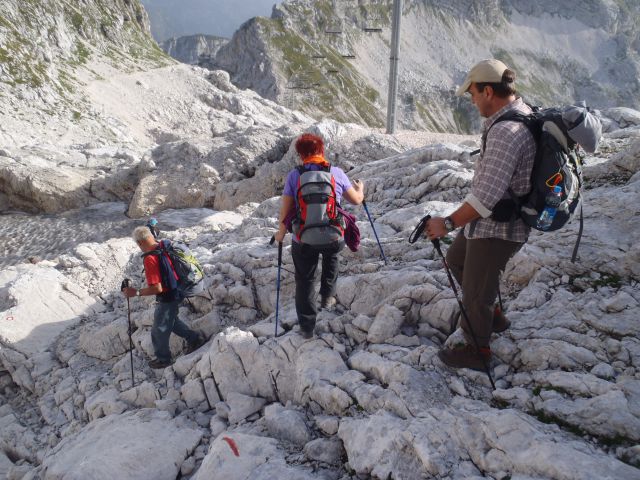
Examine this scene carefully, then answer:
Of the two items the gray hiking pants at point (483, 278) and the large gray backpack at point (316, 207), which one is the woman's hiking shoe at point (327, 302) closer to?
the large gray backpack at point (316, 207)

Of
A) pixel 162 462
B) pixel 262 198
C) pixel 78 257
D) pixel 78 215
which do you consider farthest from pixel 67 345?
pixel 78 215

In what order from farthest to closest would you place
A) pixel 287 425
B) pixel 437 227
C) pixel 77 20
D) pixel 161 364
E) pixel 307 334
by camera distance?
pixel 77 20 → pixel 161 364 → pixel 307 334 → pixel 287 425 → pixel 437 227

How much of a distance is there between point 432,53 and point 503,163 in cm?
15214

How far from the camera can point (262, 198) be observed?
55.3 feet

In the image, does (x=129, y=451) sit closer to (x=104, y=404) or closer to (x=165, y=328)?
(x=104, y=404)

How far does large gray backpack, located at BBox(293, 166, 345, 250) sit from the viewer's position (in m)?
5.58

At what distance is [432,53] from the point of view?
139000 millimetres

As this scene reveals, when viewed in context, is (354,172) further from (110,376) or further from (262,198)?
(110,376)

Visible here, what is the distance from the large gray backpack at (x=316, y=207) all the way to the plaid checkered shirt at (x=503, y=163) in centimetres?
199

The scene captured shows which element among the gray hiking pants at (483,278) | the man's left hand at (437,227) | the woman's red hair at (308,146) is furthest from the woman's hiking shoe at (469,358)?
the woman's red hair at (308,146)

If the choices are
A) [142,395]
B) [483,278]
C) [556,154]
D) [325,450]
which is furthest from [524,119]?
[142,395]

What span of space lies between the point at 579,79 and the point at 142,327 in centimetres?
18911

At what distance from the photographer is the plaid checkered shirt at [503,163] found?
12.9ft

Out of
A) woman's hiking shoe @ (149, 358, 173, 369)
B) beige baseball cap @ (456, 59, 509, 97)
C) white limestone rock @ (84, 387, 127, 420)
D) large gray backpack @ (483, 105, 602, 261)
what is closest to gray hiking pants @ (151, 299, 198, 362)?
woman's hiking shoe @ (149, 358, 173, 369)
